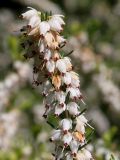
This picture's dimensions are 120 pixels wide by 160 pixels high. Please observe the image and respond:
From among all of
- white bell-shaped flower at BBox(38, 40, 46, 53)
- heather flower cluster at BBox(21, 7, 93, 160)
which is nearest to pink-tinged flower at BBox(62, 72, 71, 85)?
heather flower cluster at BBox(21, 7, 93, 160)

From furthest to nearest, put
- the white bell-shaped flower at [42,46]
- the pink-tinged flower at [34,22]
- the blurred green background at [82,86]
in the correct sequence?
the blurred green background at [82,86], the pink-tinged flower at [34,22], the white bell-shaped flower at [42,46]

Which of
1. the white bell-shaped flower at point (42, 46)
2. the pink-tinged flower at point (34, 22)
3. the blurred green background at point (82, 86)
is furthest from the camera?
the blurred green background at point (82, 86)

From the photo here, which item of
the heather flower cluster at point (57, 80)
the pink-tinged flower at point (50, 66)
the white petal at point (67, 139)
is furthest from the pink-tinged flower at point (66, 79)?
the white petal at point (67, 139)

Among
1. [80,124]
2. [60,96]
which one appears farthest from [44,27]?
[80,124]

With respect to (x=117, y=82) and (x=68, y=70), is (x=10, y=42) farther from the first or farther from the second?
(x=68, y=70)

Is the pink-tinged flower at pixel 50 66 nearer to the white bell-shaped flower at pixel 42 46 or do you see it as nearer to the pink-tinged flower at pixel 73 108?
the white bell-shaped flower at pixel 42 46

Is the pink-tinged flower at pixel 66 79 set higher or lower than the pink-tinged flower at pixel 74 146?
higher
